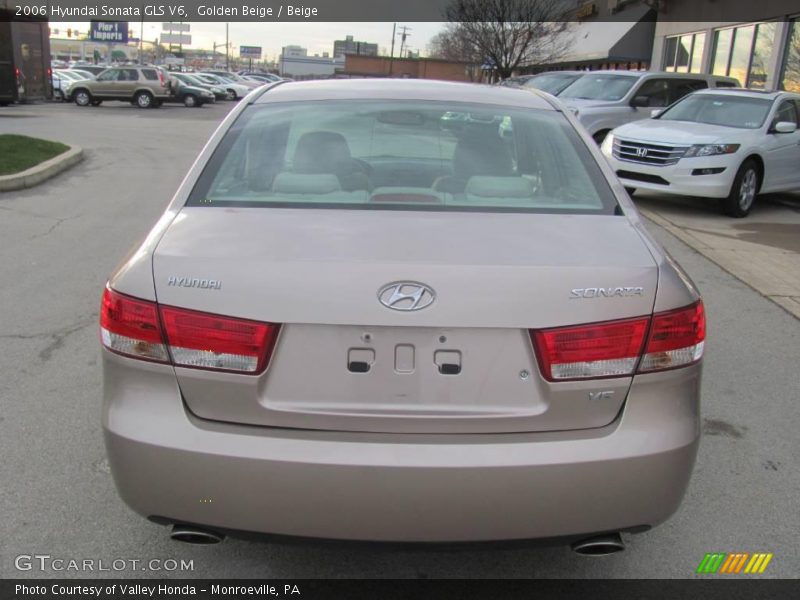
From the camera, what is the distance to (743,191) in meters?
10.7

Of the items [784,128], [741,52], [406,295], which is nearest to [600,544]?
[406,295]

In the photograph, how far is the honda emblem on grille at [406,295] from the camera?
83.5 inches

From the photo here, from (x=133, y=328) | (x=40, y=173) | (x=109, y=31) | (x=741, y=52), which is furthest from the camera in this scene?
(x=109, y=31)

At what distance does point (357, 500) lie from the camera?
213cm

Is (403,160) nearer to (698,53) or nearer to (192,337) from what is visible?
(192,337)

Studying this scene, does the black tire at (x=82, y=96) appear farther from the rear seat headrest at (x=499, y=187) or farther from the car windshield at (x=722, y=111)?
the rear seat headrest at (x=499, y=187)

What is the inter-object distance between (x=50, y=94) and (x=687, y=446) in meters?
34.3

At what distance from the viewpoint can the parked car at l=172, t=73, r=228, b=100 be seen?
136ft

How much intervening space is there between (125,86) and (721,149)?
29874 millimetres

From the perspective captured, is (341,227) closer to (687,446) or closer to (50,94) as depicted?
(687,446)

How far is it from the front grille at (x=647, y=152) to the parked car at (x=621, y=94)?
3.23 metres

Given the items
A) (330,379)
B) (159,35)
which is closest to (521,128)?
(330,379)

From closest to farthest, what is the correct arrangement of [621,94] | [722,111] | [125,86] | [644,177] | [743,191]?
[743,191]
[644,177]
[722,111]
[621,94]
[125,86]

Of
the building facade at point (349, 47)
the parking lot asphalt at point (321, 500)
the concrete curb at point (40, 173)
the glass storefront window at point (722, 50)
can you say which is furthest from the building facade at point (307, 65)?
the parking lot asphalt at point (321, 500)
